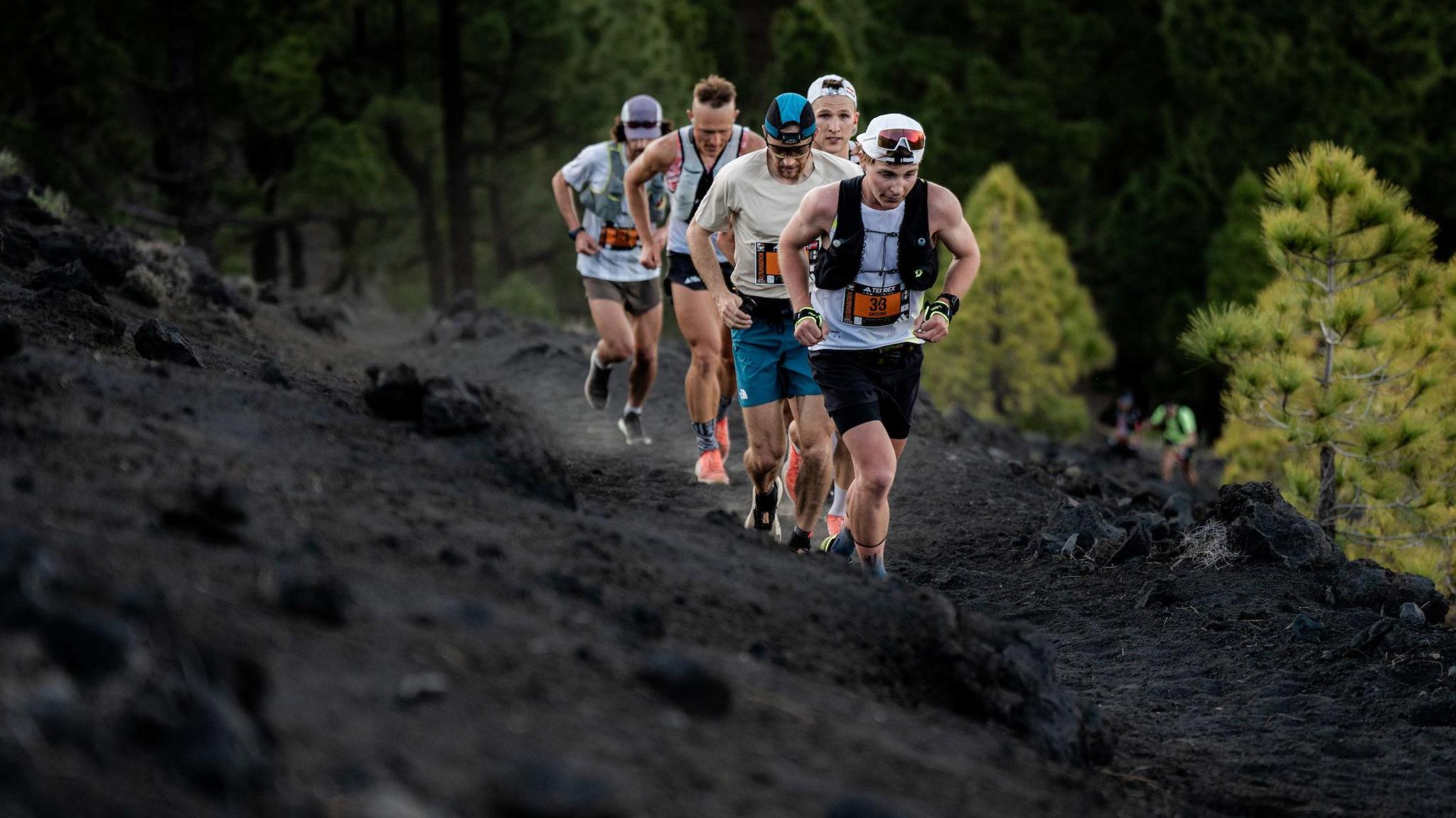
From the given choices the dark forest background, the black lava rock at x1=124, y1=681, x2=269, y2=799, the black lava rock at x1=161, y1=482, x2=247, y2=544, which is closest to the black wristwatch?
the black lava rock at x1=161, y1=482, x2=247, y2=544

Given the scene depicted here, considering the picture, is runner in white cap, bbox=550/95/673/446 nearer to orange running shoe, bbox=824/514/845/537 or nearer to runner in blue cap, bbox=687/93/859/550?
runner in blue cap, bbox=687/93/859/550

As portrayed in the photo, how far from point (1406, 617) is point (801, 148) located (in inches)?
142

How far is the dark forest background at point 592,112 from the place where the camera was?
22297 millimetres

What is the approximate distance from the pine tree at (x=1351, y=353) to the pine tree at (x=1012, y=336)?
14.9 meters

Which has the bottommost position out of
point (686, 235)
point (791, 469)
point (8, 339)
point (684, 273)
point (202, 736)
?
point (791, 469)

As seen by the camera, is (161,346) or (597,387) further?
(597,387)

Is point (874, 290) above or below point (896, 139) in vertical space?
below

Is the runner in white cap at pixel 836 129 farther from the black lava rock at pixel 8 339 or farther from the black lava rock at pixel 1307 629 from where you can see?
the black lava rock at pixel 8 339

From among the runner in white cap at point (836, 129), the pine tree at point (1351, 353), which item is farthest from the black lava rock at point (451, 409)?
the pine tree at point (1351, 353)

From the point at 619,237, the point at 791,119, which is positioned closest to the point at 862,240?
the point at 791,119

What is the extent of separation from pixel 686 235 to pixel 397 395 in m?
3.17

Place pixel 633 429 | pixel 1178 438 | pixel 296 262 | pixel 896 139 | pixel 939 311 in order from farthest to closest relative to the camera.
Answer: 1. pixel 296 262
2. pixel 1178 438
3. pixel 633 429
4. pixel 939 311
5. pixel 896 139

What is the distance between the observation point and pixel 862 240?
22.0 feet

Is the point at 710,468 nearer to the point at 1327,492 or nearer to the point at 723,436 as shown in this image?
the point at 723,436
